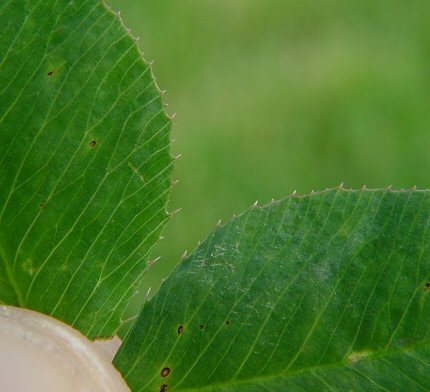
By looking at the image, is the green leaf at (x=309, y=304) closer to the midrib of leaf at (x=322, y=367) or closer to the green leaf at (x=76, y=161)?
the midrib of leaf at (x=322, y=367)

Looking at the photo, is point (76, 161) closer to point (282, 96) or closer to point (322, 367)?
point (322, 367)

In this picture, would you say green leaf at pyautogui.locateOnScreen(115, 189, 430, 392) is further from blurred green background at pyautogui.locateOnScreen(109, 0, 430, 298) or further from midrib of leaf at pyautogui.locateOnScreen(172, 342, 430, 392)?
blurred green background at pyautogui.locateOnScreen(109, 0, 430, 298)

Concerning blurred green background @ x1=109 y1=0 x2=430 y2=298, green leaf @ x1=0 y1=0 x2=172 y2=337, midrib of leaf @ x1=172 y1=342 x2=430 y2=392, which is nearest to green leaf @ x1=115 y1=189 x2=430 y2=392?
midrib of leaf @ x1=172 y1=342 x2=430 y2=392

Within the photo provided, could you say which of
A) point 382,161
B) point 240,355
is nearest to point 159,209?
point 240,355

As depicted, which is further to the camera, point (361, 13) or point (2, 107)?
point (361, 13)

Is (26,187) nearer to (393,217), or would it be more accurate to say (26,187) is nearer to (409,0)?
(393,217)
